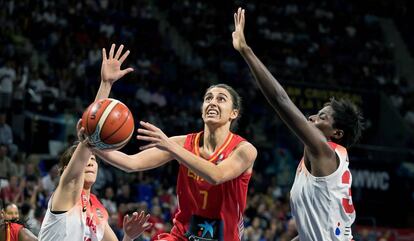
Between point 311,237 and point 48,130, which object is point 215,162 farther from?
point 48,130

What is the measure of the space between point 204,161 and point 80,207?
955 mm

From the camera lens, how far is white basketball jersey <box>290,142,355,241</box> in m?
5.16

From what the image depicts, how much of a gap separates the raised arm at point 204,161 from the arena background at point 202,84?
200 inches

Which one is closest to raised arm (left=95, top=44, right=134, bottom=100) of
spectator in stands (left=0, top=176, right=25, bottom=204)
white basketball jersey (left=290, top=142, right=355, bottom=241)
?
white basketball jersey (left=290, top=142, right=355, bottom=241)

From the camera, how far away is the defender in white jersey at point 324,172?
16.2ft

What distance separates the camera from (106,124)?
5.20 meters

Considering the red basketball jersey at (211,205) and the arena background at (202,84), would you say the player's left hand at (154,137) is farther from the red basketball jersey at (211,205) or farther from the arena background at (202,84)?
the arena background at (202,84)

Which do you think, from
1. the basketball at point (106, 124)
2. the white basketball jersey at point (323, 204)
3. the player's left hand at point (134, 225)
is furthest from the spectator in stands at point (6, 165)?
the white basketball jersey at point (323, 204)

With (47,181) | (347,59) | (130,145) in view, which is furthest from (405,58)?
(47,181)

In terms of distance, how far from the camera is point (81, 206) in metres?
5.58

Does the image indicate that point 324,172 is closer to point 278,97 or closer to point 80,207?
point 278,97

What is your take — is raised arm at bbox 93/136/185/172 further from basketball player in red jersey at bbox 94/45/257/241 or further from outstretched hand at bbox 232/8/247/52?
outstretched hand at bbox 232/8/247/52

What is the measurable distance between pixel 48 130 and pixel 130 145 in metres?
1.39

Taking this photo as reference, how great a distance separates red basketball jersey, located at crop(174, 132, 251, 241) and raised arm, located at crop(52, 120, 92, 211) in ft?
3.01
